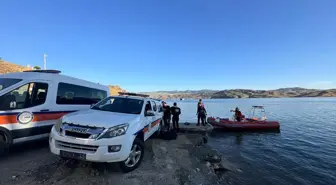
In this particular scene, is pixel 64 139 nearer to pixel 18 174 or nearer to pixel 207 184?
pixel 18 174

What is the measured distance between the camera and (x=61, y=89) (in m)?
6.50

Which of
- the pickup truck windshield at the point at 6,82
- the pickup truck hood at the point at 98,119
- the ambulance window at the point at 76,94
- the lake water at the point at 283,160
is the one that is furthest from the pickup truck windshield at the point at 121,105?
the lake water at the point at 283,160

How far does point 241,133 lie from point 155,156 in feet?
39.5

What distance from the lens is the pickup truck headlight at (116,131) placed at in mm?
3980

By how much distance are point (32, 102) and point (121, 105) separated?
2.68 meters

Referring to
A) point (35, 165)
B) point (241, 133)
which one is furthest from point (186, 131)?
point (35, 165)

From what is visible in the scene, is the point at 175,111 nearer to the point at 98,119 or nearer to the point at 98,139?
the point at 98,119

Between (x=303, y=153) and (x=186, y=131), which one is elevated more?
(x=186, y=131)

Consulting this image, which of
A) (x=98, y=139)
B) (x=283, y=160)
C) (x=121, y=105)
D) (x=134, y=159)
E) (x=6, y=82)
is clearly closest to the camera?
(x=98, y=139)

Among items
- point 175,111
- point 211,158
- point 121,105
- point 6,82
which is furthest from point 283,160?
point 6,82

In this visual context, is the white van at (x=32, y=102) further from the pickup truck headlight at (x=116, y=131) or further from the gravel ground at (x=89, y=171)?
the pickup truck headlight at (x=116, y=131)

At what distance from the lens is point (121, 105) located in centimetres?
579

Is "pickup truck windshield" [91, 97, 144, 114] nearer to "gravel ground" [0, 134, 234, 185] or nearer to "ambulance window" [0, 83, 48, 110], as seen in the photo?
"gravel ground" [0, 134, 234, 185]

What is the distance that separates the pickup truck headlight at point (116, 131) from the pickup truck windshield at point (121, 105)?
3.97ft
